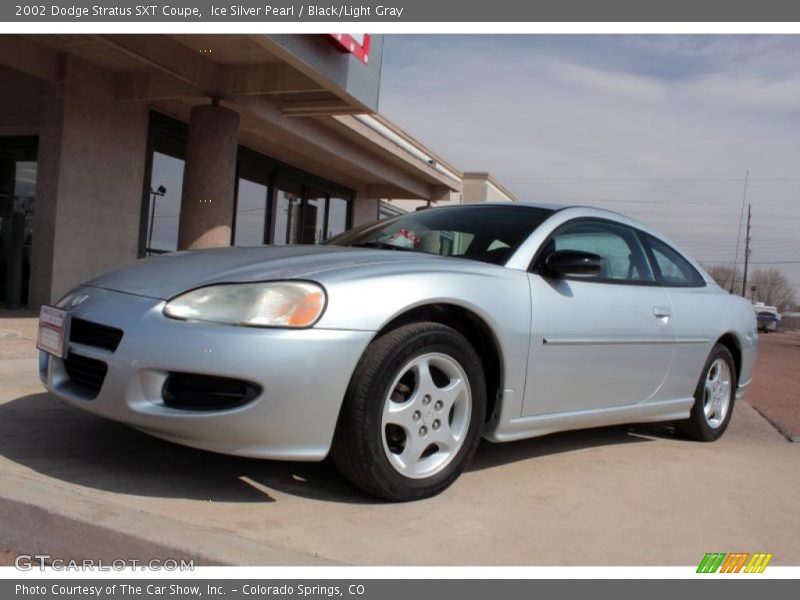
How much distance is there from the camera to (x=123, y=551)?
2322 millimetres

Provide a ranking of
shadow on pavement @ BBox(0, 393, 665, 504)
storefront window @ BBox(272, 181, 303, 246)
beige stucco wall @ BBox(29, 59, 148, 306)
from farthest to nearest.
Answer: storefront window @ BBox(272, 181, 303, 246) → beige stucco wall @ BBox(29, 59, 148, 306) → shadow on pavement @ BBox(0, 393, 665, 504)

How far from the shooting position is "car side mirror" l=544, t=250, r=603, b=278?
11.2 ft

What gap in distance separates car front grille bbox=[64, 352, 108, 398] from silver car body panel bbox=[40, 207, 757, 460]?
40 mm

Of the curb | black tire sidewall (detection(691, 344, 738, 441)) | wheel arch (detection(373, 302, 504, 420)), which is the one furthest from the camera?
black tire sidewall (detection(691, 344, 738, 441))

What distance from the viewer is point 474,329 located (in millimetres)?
3262

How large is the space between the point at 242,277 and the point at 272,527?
96 cm

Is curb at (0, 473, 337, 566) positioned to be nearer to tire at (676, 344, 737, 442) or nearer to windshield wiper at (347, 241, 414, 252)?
windshield wiper at (347, 241, 414, 252)

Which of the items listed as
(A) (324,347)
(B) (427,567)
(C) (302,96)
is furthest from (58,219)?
(B) (427,567)

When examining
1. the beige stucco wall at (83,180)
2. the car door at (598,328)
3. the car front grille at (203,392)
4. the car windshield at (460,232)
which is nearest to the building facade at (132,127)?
the beige stucco wall at (83,180)

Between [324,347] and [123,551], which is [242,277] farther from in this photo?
[123,551]

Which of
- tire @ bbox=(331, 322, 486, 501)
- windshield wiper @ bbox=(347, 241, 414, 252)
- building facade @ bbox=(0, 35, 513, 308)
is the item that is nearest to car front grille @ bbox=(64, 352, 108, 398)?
tire @ bbox=(331, 322, 486, 501)

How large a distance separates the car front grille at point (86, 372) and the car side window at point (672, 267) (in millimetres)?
3252

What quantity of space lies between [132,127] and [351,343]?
861 centimetres

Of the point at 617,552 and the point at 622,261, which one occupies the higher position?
the point at 622,261
